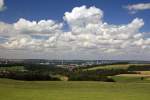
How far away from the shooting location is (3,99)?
4100cm

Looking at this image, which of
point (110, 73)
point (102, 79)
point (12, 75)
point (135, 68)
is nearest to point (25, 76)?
point (12, 75)

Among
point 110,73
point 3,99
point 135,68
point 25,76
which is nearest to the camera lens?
point 3,99

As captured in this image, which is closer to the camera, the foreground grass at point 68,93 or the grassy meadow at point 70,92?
the foreground grass at point 68,93

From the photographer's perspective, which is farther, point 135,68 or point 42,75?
point 135,68

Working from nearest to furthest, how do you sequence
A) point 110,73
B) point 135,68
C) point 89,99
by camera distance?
point 89,99
point 110,73
point 135,68

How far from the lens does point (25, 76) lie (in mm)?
105875

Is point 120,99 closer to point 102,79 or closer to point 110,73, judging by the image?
point 102,79

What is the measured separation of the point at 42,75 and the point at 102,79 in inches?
913

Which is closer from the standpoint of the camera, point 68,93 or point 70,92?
point 68,93

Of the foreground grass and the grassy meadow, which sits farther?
the grassy meadow

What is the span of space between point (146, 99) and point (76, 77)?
67.3m

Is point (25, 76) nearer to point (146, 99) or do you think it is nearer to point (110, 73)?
point (110, 73)

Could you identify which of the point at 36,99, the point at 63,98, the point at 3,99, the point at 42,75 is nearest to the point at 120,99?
the point at 63,98

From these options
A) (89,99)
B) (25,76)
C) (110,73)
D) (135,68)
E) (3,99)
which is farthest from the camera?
(135,68)
